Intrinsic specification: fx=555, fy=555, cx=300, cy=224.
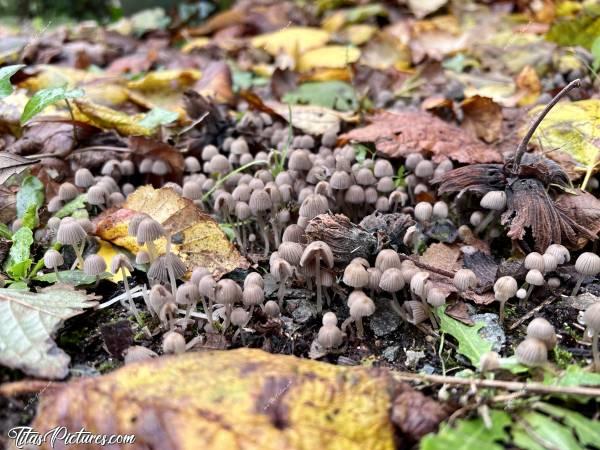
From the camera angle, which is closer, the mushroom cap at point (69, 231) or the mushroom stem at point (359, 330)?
the mushroom stem at point (359, 330)

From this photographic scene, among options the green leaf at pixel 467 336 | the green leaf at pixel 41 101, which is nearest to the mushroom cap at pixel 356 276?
the green leaf at pixel 467 336

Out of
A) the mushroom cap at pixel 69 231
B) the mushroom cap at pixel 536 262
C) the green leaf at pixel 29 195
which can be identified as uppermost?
the mushroom cap at pixel 69 231

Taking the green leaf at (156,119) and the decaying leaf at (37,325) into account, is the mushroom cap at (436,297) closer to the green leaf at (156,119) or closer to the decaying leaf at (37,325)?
the decaying leaf at (37,325)

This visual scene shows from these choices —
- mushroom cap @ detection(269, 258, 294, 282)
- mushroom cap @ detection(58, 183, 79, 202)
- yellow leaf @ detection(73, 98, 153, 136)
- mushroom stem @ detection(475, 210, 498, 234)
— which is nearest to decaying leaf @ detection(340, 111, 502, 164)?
mushroom stem @ detection(475, 210, 498, 234)

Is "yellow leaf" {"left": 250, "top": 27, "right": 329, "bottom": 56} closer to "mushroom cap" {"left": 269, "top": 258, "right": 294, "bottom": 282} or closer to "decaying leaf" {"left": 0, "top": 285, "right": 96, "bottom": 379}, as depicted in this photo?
"mushroom cap" {"left": 269, "top": 258, "right": 294, "bottom": 282}

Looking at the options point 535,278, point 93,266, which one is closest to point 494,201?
point 535,278

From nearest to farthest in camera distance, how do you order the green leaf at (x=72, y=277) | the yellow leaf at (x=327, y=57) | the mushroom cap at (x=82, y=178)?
the green leaf at (x=72, y=277)
the mushroom cap at (x=82, y=178)
the yellow leaf at (x=327, y=57)
